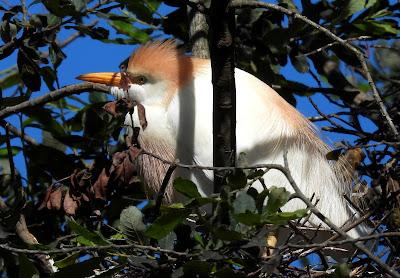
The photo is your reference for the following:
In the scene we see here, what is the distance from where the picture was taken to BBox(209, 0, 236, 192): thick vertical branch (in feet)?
7.26

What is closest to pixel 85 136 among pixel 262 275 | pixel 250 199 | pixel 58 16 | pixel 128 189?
pixel 128 189

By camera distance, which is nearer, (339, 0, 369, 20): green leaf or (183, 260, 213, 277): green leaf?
(183, 260, 213, 277): green leaf

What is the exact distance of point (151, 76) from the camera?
3068 millimetres

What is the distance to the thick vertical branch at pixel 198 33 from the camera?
304cm

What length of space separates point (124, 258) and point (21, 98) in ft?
3.48

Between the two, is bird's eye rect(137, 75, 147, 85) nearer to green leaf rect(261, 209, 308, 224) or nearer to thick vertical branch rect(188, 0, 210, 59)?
thick vertical branch rect(188, 0, 210, 59)

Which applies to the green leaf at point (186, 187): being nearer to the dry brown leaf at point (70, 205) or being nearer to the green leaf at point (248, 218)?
the green leaf at point (248, 218)

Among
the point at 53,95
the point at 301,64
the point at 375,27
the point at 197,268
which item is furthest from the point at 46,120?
the point at 197,268

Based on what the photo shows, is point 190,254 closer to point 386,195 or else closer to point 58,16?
point 386,195

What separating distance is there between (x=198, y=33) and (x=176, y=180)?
3.81 ft

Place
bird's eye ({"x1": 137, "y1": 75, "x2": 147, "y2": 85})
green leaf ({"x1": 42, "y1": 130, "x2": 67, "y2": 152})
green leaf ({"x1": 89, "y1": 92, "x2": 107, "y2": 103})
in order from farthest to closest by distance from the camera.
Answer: green leaf ({"x1": 89, "y1": 92, "x2": 107, "y2": 103}) → green leaf ({"x1": 42, "y1": 130, "x2": 67, "y2": 152}) → bird's eye ({"x1": 137, "y1": 75, "x2": 147, "y2": 85})

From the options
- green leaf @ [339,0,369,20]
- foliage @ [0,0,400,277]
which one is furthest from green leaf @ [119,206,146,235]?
green leaf @ [339,0,369,20]

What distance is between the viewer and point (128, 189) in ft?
9.80

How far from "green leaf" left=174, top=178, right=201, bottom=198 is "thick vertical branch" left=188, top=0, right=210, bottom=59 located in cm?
109
